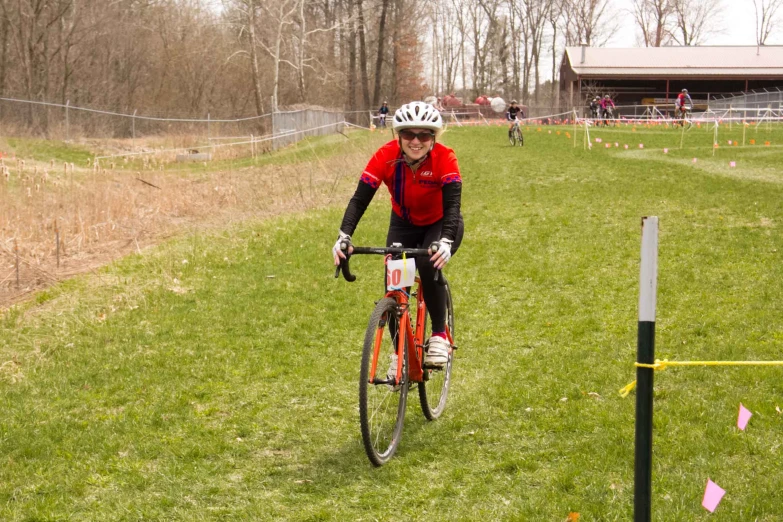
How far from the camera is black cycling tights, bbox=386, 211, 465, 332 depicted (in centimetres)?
584

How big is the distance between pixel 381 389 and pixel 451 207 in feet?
3.95

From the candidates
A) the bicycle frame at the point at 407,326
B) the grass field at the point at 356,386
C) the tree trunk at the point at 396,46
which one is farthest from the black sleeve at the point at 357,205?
the tree trunk at the point at 396,46

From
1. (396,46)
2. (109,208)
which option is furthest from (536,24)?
(109,208)

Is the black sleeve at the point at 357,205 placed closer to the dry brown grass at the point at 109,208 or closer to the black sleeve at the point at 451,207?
the black sleeve at the point at 451,207

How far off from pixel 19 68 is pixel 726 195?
35.5 metres

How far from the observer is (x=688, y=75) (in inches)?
2486

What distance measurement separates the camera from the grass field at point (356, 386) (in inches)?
200

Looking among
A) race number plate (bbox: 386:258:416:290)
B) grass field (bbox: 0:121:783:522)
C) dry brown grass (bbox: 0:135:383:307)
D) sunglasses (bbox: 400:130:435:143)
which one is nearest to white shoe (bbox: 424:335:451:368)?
grass field (bbox: 0:121:783:522)

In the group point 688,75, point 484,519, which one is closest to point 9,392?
point 484,519

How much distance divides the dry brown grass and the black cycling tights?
685 centimetres

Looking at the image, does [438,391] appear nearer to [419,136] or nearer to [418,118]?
[419,136]

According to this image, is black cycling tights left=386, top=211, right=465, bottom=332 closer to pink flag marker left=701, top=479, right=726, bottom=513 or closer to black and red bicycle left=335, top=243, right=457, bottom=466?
black and red bicycle left=335, top=243, right=457, bottom=466

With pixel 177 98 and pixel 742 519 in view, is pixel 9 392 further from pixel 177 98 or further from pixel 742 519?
pixel 177 98

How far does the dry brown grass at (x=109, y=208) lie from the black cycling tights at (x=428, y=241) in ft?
22.5
